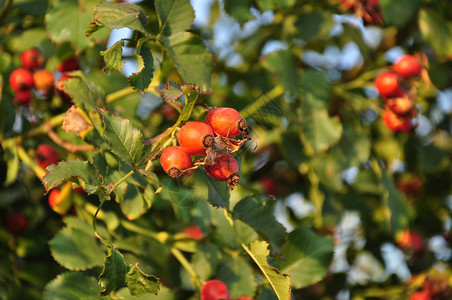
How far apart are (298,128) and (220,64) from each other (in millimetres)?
448

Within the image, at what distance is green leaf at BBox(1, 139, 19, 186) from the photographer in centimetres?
121

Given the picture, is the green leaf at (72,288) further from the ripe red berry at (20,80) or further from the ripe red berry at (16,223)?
the ripe red berry at (20,80)

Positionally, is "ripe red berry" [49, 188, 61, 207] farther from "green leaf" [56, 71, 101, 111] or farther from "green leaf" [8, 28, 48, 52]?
"green leaf" [8, 28, 48, 52]

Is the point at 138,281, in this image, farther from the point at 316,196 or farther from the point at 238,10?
the point at 316,196

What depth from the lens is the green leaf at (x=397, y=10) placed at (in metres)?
1.60

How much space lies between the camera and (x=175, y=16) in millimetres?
977

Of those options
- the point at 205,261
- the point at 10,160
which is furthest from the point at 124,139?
the point at 10,160

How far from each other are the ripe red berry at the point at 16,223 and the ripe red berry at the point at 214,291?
76 centimetres

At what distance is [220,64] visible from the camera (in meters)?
1.92

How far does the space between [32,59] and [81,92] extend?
23.6 inches

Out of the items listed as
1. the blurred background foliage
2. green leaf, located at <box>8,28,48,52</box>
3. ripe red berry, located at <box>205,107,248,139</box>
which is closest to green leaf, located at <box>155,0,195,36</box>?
the blurred background foliage

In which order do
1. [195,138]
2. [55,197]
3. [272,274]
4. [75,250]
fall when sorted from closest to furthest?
1. [195,138]
2. [272,274]
3. [75,250]
4. [55,197]

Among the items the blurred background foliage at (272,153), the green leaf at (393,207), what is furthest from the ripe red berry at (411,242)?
the green leaf at (393,207)

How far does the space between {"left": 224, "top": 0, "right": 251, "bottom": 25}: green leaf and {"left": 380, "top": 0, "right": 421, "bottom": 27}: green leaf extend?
0.57 m
